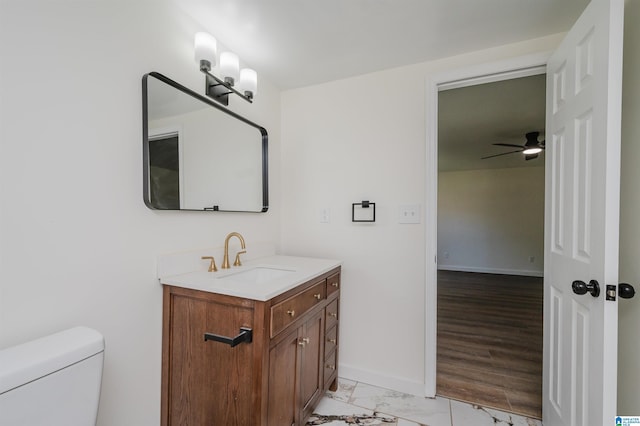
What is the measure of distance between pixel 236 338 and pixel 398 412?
4.01 feet

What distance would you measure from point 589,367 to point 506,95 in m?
2.33

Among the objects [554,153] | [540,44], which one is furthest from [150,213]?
[540,44]

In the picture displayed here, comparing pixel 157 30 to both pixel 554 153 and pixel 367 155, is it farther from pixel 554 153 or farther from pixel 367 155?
pixel 554 153

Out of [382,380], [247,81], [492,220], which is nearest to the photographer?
[247,81]

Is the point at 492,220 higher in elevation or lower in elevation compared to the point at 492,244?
higher

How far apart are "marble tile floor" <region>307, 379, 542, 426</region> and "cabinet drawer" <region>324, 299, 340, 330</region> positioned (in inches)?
19.2

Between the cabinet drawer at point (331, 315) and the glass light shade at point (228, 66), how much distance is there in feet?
4.77

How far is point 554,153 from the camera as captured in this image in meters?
1.46

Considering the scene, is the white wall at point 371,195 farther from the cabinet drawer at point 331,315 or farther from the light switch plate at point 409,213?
the cabinet drawer at point 331,315

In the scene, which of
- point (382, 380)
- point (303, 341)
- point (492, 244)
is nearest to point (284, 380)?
point (303, 341)

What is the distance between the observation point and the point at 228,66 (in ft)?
4.95

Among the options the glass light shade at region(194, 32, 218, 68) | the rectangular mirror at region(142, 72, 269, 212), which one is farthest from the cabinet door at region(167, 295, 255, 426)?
the glass light shade at region(194, 32, 218, 68)

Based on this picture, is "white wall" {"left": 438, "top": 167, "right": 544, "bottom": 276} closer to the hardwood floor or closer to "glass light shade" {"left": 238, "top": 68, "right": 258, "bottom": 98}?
the hardwood floor

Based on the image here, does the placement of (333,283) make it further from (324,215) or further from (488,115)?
(488,115)
